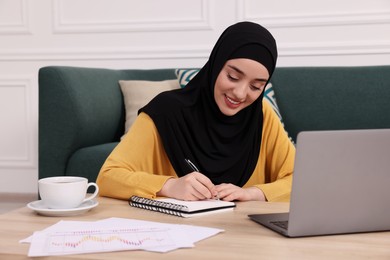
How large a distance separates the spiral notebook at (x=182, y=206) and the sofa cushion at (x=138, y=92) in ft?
5.40

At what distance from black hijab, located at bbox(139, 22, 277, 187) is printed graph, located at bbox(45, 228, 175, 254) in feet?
2.04

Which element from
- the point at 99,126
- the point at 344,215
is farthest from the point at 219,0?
the point at 344,215

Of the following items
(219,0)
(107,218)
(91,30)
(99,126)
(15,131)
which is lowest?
(15,131)

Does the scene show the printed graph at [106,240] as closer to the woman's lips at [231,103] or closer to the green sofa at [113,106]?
the woman's lips at [231,103]

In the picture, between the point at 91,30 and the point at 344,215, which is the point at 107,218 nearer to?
the point at 344,215

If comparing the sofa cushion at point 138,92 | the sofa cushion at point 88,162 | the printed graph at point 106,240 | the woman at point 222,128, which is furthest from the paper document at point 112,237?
the sofa cushion at point 138,92

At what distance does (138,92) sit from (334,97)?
3.33 ft

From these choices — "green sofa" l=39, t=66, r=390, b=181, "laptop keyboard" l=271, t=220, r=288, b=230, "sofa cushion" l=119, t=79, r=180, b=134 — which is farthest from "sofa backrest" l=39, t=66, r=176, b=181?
"laptop keyboard" l=271, t=220, r=288, b=230

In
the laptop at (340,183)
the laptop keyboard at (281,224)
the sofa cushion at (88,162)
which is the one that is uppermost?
the laptop at (340,183)

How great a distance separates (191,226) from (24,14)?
9.26 feet

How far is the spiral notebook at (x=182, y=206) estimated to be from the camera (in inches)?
41.9

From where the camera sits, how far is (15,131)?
3.46 meters

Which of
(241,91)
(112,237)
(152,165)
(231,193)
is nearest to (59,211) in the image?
(112,237)

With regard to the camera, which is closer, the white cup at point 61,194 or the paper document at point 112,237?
the paper document at point 112,237
